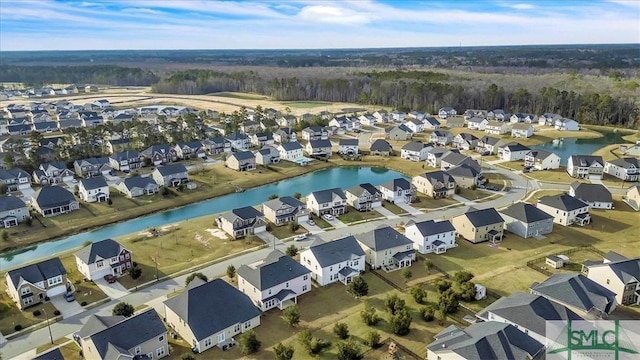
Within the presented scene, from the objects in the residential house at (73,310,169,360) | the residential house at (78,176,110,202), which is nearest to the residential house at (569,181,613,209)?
the residential house at (73,310,169,360)

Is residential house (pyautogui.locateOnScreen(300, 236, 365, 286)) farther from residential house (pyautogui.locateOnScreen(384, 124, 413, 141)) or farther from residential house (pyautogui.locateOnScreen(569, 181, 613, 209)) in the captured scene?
residential house (pyautogui.locateOnScreen(384, 124, 413, 141))

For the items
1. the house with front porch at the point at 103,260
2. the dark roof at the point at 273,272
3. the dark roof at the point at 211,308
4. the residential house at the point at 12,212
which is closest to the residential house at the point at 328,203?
the dark roof at the point at 273,272

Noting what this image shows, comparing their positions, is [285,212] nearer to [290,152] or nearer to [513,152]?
[290,152]

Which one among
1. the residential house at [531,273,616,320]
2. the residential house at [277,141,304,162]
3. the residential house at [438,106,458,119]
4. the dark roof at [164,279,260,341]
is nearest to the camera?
the dark roof at [164,279,260,341]

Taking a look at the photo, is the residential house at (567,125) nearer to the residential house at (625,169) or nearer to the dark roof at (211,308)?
the residential house at (625,169)

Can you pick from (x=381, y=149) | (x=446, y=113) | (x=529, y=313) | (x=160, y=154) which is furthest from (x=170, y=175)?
(x=446, y=113)

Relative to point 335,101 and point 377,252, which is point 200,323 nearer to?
point 377,252

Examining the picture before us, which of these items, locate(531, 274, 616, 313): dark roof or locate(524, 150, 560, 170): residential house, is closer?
locate(531, 274, 616, 313): dark roof
